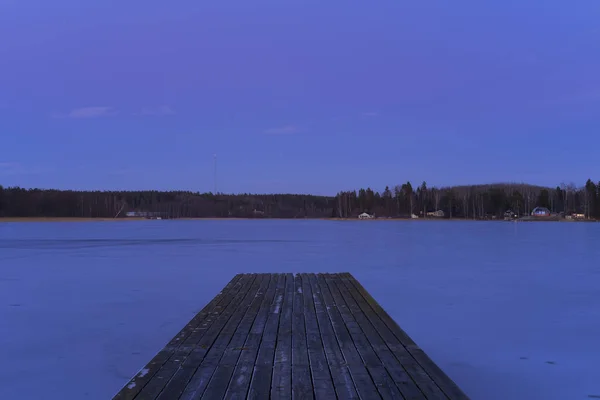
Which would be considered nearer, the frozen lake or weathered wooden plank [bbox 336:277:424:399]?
weathered wooden plank [bbox 336:277:424:399]

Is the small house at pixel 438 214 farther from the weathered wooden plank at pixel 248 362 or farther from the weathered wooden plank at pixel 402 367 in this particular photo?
the weathered wooden plank at pixel 402 367

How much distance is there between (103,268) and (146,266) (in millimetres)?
993

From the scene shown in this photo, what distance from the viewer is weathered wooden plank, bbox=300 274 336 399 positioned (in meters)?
2.94

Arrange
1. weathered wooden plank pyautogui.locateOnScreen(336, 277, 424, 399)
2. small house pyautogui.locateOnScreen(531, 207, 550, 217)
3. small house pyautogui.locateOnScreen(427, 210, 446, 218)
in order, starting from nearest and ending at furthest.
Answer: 1. weathered wooden plank pyautogui.locateOnScreen(336, 277, 424, 399)
2. small house pyautogui.locateOnScreen(531, 207, 550, 217)
3. small house pyautogui.locateOnScreen(427, 210, 446, 218)

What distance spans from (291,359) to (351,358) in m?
0.44

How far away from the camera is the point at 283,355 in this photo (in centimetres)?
375

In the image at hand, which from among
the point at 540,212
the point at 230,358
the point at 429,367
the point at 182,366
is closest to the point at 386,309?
the point at 429,367

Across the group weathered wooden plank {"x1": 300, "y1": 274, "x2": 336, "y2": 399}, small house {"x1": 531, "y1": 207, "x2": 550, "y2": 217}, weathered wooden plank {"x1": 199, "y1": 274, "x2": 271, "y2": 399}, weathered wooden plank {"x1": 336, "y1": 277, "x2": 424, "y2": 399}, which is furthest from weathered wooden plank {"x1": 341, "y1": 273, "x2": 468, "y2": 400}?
small house {"x1": 531, "y1": 207, "x2": 550, "y2": 217}

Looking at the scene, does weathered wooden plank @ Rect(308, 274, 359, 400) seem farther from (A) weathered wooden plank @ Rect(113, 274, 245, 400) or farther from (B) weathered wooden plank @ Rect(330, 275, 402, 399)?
(A) weathered wooden plank @ Rect(113, 274, 245, 400)

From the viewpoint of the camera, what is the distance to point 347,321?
5031mm

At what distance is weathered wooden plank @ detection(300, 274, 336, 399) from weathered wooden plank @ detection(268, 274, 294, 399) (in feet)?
0.52

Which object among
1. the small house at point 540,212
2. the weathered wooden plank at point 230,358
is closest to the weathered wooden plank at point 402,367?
the weathered wooden plank at point 230,358

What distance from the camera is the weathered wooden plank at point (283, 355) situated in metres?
2.95

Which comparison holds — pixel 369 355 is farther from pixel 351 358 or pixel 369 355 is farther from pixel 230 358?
pixel 230 358
